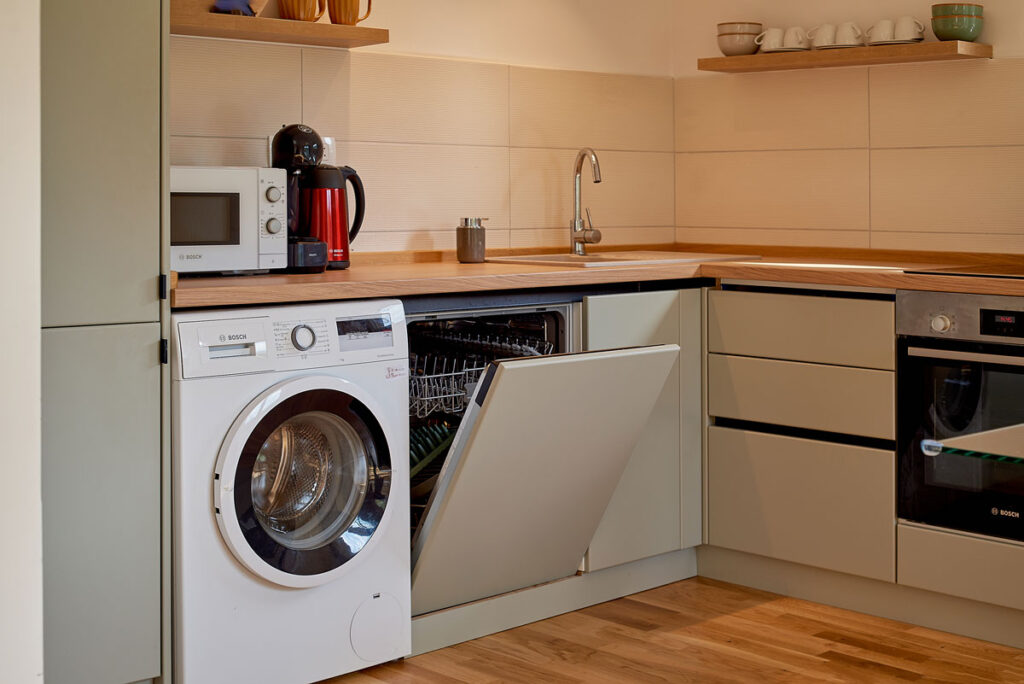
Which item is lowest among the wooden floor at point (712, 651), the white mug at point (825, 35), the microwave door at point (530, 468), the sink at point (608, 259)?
the wooden floor at point (712, 651)

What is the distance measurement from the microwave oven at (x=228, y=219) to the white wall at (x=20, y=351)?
0.88m

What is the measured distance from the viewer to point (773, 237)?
4.02m

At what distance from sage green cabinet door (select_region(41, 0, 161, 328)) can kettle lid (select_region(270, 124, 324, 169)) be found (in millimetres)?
687

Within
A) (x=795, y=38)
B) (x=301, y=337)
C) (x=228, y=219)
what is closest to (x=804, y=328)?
(x=795, y=38)

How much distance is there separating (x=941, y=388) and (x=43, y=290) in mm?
2065

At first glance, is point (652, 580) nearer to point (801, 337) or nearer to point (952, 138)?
point (801, 337)

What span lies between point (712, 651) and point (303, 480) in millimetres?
1089

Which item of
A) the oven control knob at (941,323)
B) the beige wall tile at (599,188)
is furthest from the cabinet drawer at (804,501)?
the beige wall tile at (599,188)

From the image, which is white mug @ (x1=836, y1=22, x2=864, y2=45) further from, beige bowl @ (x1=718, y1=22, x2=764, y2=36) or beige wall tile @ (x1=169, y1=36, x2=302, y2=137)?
beige wall tile @ (x1=169, y1=36, x2=302, y2=137)

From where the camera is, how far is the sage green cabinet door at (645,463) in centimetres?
323

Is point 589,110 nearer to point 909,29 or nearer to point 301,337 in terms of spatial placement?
point 909,29

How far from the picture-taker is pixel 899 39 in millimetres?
3535

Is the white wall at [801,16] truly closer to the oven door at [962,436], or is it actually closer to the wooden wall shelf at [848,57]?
the wooden wall shelf at [848,57]

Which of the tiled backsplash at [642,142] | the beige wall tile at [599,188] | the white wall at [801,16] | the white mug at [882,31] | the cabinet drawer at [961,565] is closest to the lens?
the cabinet drawer at [961,565]
